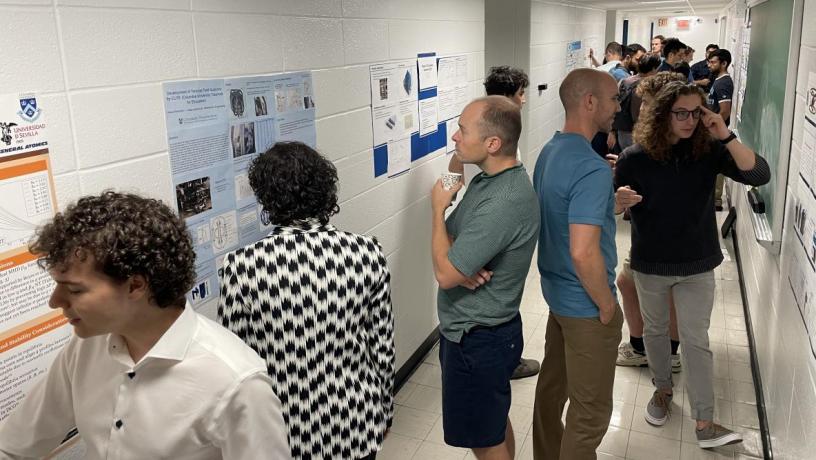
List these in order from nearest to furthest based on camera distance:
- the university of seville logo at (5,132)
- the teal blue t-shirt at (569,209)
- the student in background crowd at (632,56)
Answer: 1. the university of seville logo at (5,132)
2. the teal blue t-shirt at (569,209)
3. the student in background crowd at (632,56)

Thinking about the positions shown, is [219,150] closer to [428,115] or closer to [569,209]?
[569,209]

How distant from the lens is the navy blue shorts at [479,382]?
7.22 ft

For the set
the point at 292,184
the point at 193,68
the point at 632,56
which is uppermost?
the point at 632,56

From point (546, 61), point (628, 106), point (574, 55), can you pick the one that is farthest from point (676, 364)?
point (574, 55)

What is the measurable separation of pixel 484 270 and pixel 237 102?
102 centimetres

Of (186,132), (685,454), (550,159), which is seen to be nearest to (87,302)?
(186,132)

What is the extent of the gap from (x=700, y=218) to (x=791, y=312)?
556 millimetres

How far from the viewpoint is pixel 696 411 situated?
9.56 ft

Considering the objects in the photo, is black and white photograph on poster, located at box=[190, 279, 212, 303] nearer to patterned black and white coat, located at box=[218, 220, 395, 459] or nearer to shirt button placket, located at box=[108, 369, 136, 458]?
patterned black and white coat, located at box=[218, 220, 395, 459]

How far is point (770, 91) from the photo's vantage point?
10.9ft

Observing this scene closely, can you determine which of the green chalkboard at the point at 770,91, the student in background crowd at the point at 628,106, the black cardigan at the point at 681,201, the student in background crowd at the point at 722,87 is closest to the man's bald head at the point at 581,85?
the black cardigan at the point at 681,201

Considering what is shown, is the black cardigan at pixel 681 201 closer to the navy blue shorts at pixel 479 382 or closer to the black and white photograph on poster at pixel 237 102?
the navy blue shorts at pixel 479 382

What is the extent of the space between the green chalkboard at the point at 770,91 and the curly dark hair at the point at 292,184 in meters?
2.04

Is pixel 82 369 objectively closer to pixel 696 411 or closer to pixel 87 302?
pixel 87 302
